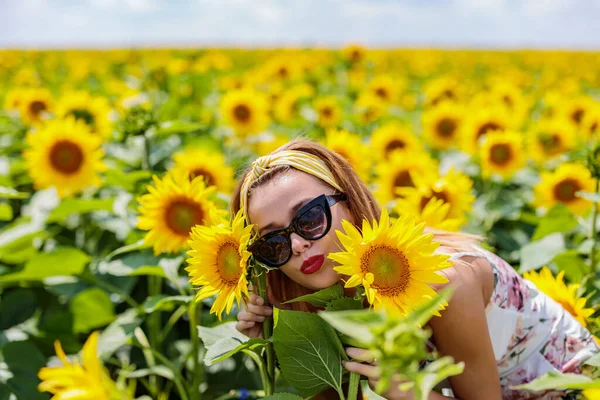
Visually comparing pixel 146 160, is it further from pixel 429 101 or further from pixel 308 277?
pixel 429 101

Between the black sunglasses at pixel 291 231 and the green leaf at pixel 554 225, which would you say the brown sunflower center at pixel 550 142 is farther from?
the black sunglasses at pixel 291 231

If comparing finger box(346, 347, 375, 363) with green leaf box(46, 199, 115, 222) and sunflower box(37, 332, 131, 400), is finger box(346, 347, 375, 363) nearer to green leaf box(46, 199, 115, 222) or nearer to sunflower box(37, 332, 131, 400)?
sunflower box(37, 332, 131, 400)

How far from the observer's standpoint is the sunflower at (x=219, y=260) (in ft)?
4.37

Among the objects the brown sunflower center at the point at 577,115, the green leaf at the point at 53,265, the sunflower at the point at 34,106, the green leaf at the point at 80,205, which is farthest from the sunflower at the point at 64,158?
the brown sunflower center at the point at 577,115

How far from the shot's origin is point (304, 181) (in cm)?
152

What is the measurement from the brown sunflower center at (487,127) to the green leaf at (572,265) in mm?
1427

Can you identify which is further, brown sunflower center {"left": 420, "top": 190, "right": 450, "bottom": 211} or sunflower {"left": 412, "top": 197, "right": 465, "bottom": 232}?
brown sunflower center {"left": 420, "top": 190, "right": 450, "bottom": 211}

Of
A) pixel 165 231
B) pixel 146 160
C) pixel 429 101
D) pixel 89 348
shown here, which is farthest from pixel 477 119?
pixel 89 348

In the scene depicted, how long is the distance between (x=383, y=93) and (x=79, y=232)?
2.67 m

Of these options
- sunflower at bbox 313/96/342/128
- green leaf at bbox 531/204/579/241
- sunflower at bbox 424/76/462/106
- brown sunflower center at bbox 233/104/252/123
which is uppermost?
sunflower at bbox 424/76/462/106

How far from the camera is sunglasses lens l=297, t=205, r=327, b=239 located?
1417 millimetres

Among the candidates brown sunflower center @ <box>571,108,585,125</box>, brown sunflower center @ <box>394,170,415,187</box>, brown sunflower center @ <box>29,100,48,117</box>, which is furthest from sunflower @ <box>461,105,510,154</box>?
brown sunflower center @ <box>29,100,48,117</box>

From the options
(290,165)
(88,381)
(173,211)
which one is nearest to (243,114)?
(173,211)

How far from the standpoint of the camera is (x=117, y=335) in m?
2.08
